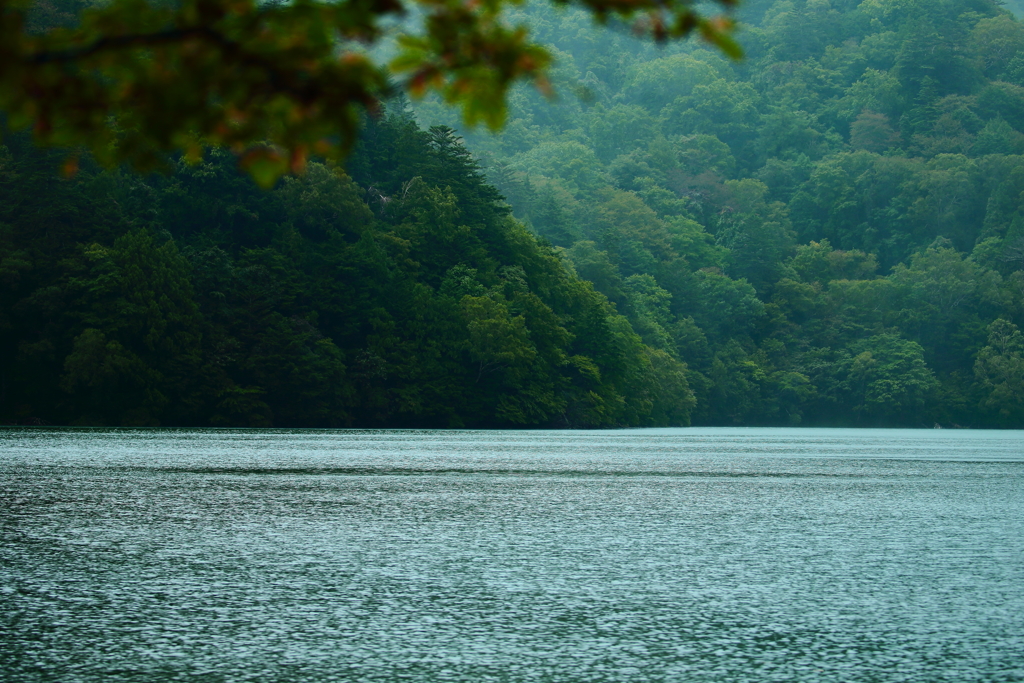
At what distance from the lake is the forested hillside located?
8517cm

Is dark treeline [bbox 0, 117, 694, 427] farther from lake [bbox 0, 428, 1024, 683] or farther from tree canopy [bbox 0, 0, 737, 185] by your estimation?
A: tree canopy [bbox 0, 0, 737, 185]

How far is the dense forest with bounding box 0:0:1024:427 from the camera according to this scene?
6888 cm

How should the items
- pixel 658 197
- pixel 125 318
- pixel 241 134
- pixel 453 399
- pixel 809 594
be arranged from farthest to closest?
pixel 658 197, pixel 453 399, pixel 125 318, pixel 809 594, pixel 241 134

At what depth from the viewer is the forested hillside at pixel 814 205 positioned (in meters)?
125

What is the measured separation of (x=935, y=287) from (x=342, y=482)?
116079mm

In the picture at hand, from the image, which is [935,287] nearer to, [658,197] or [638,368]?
[658,197]

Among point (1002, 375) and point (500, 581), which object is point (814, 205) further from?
point (500, 581)

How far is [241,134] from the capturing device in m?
3.81

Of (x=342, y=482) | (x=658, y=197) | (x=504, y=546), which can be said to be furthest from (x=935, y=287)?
(x=504, y=546)

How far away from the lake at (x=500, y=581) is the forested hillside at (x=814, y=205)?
85175 mm

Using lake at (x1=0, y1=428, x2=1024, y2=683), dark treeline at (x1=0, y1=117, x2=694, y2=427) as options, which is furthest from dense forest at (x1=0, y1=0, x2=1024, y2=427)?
lake at (x1=0, y1=428, x2=1024, y2=683)

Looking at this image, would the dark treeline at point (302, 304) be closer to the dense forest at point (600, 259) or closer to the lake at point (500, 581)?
the dense forest at point (600, 259)

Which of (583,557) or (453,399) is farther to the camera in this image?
(453,399)

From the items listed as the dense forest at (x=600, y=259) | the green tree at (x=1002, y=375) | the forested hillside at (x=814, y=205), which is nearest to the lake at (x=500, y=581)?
the dense forest at (x=600, y=259)
